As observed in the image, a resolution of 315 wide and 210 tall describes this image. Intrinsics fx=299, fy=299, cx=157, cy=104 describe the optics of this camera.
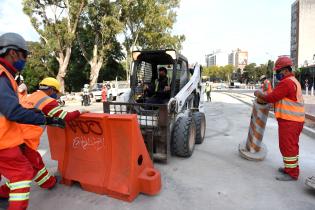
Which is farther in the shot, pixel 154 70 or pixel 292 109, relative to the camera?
pixel 154 70

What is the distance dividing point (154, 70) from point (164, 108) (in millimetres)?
2226

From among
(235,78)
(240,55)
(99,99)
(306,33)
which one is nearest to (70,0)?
(99,99)

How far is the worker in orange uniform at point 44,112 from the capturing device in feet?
12.9

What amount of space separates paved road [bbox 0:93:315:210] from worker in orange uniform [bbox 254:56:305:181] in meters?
0.31

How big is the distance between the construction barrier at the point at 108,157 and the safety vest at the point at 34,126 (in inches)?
22.3

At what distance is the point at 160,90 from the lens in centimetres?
708

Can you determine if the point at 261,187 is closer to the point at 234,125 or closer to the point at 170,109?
the point at 170,109

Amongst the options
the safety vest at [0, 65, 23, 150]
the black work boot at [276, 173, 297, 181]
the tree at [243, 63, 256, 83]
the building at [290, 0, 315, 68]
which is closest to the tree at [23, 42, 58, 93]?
the safety vest at [0, 65, 23, 150]

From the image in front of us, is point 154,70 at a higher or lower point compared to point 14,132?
higher

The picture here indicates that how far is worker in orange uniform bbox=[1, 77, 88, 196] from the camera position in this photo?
3.93 metres

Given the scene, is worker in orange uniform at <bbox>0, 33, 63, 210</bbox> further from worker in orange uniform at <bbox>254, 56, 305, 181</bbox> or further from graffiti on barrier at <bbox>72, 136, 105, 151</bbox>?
worker in orange uniform at <bbox>254, 56, 305, 181</bbox>

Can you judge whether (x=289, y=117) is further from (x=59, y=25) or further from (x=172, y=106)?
(x=59, y=25)

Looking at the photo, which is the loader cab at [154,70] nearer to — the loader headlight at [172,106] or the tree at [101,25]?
the loader headlight at [172,106]

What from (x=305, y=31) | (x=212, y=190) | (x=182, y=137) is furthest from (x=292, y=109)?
(x=305, y=31)
